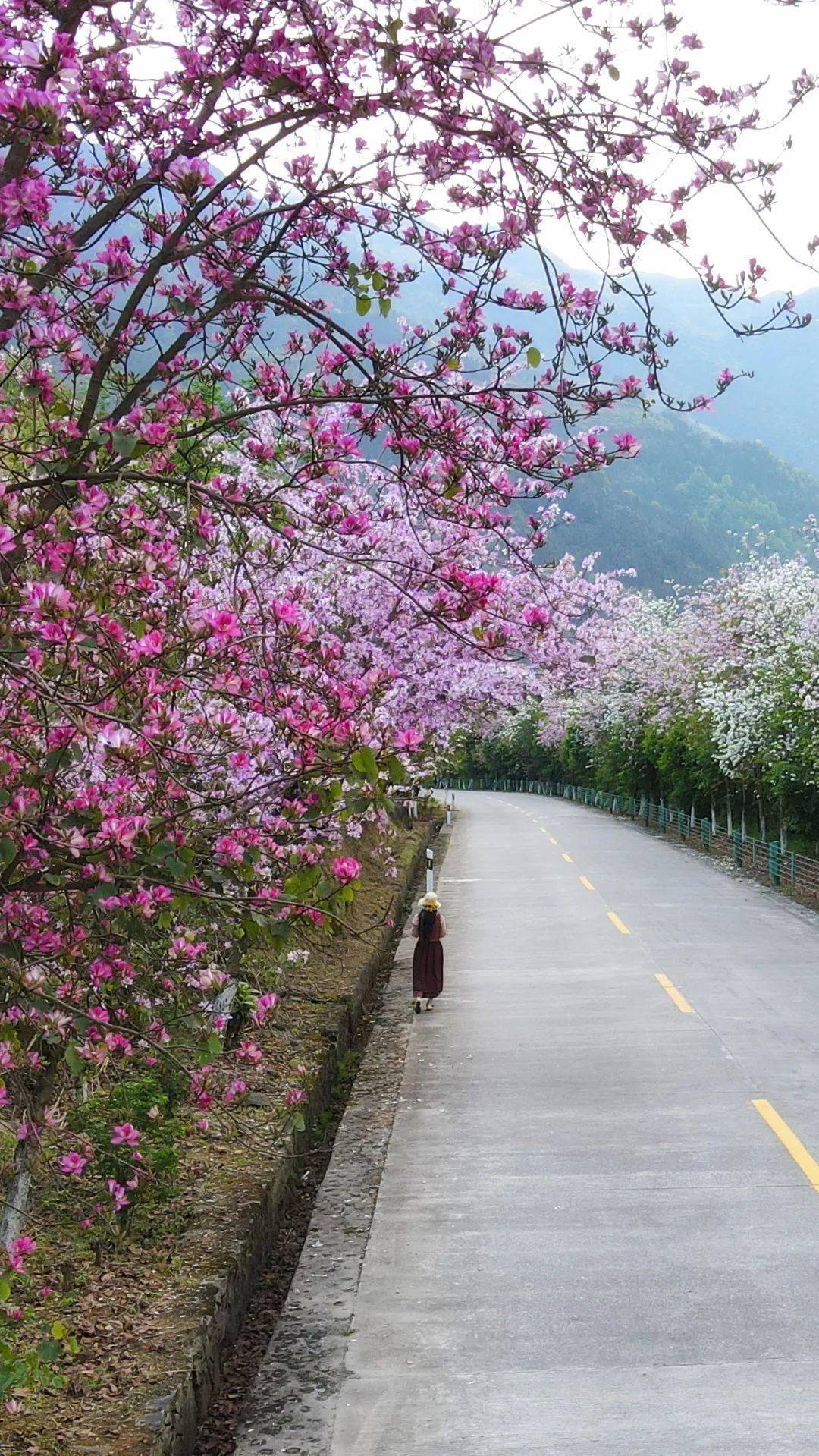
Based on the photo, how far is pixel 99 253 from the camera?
5.64 meters

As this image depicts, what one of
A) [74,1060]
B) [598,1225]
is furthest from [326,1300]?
[74,1060]

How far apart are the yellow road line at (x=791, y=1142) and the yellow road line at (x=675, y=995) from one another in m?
4.05

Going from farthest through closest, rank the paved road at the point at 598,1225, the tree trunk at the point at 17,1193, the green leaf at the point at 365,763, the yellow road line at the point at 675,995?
1. the yellow road line at the point at 675,995
2. the tree trunk at the point at 17,1193
3. the paved road at the point at 598,1225
4. the green leaf at the point at 365,763

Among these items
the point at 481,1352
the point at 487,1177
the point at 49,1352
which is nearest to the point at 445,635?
the point at 487,1177

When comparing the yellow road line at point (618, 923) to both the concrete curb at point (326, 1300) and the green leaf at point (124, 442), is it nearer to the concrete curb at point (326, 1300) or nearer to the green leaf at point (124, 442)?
the concrete curb at point (326, 1300)

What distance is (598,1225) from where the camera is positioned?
925cm

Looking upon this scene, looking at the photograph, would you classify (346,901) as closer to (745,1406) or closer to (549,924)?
(745,1406)

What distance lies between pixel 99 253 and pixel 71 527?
68.2 inches

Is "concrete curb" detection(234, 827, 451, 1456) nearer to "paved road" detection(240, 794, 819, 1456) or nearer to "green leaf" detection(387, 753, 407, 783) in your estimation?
"paved road" detection(240, 794, 819, 1456)

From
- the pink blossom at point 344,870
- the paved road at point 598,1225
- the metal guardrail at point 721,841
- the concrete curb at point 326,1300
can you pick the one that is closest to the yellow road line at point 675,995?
the paved road at point 598,1225

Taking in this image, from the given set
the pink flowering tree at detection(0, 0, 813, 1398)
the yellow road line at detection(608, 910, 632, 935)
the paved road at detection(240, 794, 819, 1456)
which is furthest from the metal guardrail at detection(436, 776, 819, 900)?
the pink flowering tree at detection(0, 0, 813, 1398)

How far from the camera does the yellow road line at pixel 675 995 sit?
53.1 ft

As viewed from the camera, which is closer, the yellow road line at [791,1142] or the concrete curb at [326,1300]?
the concrete curb at [326,1300]

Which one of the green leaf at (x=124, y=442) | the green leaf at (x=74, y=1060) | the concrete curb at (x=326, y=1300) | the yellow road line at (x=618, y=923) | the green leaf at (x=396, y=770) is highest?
the green leaf at (x=124, y=442)
